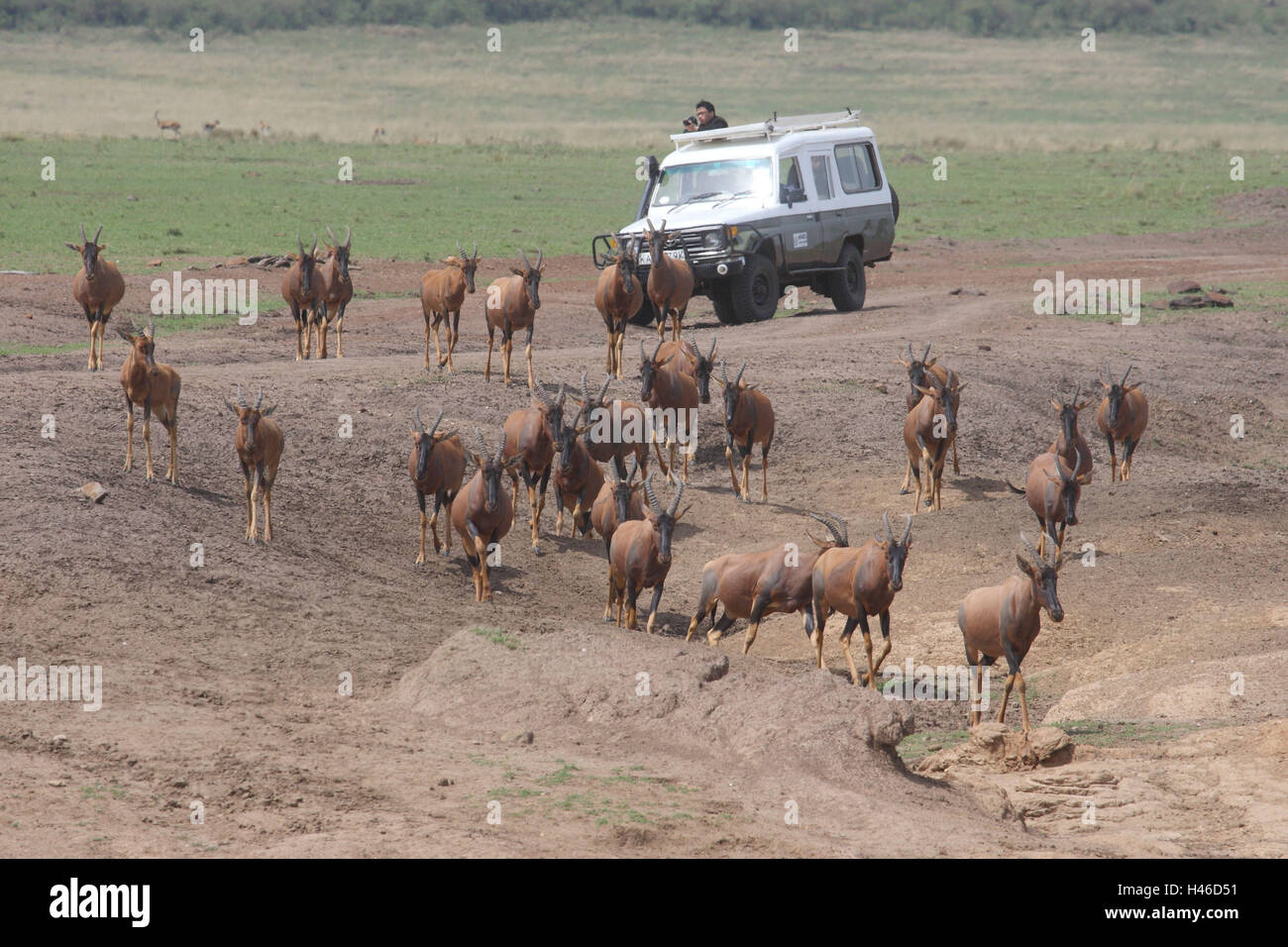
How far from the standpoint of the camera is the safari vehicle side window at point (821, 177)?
27.4 meters

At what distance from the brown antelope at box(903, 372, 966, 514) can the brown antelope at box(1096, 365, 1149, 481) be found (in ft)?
6.30

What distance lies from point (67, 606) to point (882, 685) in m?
6.51

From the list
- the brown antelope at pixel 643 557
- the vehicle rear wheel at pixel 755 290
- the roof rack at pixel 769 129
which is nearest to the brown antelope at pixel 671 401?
the brown antelope at pixel 643 557

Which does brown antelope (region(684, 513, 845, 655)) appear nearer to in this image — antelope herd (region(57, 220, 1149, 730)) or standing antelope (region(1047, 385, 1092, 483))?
antelope herd (region(57, 220, 1149, 730))

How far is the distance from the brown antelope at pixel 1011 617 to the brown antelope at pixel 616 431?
5897mm

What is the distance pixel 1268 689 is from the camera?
38.9 feet

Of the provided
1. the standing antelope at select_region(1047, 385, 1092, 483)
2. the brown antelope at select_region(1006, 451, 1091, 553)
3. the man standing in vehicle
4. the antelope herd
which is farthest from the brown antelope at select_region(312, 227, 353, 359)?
the brown antelope at select_region(1006, 451, 1091, 553)

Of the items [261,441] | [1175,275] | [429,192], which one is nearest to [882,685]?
[261,441]

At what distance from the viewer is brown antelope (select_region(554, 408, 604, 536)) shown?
16.6 m

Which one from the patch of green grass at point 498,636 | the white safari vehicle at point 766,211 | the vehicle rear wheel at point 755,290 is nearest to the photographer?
the patch of green grass at point 498,636

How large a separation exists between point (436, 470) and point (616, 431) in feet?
9.26

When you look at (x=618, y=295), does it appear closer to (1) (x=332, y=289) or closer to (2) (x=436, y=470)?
(1) (x=332, y=289)

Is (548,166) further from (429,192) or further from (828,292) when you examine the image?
(828,292)

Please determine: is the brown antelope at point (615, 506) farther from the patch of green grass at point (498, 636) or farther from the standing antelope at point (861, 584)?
the patch of green grass at point (498, 636)
